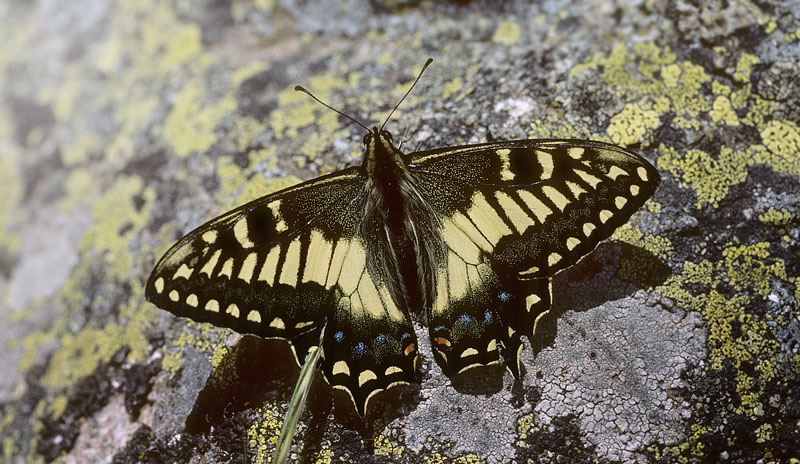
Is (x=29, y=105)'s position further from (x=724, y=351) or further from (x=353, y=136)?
(x=724, y=351)

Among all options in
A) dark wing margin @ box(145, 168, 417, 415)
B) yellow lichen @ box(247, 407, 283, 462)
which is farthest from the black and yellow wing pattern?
yellow lichen @ box(247, 407, 283, 462)

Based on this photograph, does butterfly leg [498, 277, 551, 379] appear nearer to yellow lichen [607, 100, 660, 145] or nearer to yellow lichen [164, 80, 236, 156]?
yellow lichen [607, 100, 660, 145]

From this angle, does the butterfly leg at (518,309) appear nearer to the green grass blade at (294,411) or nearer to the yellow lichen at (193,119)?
the green grass blade at (294,411)

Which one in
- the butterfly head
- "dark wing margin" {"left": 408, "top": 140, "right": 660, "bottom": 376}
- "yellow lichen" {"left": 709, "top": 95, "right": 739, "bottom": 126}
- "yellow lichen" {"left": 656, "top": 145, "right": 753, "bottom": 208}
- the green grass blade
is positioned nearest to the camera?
the green grass blade

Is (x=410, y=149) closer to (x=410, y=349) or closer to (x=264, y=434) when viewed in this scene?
(x=410, y=349)

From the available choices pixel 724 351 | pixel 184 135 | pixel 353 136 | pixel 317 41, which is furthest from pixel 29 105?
pixel 724 351

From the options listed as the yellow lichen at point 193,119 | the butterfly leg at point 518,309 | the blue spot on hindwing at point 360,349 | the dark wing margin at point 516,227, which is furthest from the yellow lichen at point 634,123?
the yellow lichen at point 193,119
